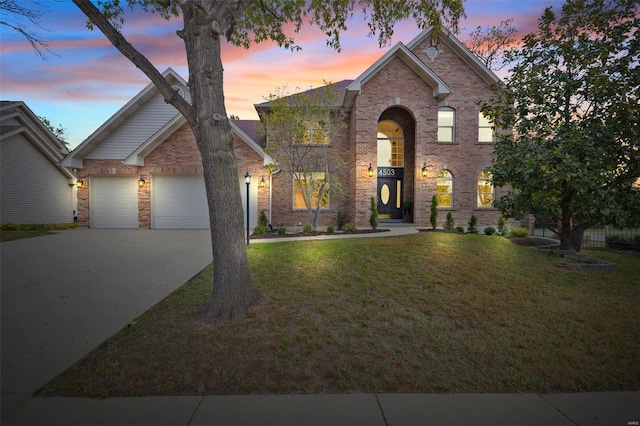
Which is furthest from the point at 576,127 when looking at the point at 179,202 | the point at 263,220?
the point at 179,202

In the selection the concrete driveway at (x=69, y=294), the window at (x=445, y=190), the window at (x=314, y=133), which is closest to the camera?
the concrete driveway at (x=69, y=294)

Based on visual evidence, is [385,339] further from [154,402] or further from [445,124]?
[445,124]

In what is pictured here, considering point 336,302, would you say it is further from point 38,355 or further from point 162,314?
point 38,355

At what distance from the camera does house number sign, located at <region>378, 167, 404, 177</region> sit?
17062 mm

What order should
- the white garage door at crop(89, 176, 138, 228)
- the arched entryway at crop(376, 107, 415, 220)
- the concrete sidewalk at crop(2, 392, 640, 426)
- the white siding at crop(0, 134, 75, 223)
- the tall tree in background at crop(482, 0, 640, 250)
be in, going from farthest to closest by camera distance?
1. the arched entryway at crop(376, 107, 415, 220)
2. the white garage door at crop(89, 176, 138, 228)
3. the white siding at crop(0, 134, 75, 223)
4. the tall tree in background at crop(482, 0, 640, 250)
5. the concrete sidewalk at crop(2, 392, 640, 426)

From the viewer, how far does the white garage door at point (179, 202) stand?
1603 centimetres

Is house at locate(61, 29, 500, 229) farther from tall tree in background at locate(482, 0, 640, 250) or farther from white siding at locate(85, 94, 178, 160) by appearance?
tall tree in background at locate(482, 0, 640, 250)

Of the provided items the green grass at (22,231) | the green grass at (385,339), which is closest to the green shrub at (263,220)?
the green grass at (385,339)

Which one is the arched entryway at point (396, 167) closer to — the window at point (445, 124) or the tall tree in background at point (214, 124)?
the window at point (445, 124)

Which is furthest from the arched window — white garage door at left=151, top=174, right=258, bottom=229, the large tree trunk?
the large tree trunk

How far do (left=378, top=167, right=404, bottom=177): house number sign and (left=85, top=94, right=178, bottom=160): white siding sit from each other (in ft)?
38.9

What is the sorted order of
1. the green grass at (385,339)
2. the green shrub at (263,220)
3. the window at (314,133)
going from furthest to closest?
the green shrub at (263,220) → the window at (314,133) → the green grass at (385,339)

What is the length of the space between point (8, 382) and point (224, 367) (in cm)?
206

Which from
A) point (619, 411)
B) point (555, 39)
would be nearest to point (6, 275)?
point (619, 411)
